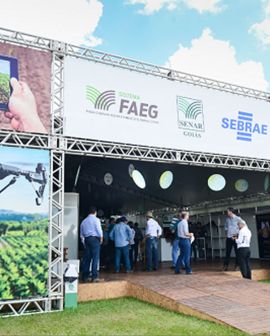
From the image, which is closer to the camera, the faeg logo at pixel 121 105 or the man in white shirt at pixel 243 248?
the faeg logo at pixel 121 105

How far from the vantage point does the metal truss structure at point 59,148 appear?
6289 millimetres

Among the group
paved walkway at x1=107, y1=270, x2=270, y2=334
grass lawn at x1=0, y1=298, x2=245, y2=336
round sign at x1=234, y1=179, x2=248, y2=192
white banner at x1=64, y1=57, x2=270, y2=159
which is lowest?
grass lawn at x1=0, y1=298, x2=245, y2=336

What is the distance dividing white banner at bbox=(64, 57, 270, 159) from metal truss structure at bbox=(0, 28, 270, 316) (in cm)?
13

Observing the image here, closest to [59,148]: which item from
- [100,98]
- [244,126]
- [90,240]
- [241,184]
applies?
[100,98]

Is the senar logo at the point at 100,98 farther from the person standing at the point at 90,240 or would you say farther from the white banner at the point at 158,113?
the person standing at the point at 90,240

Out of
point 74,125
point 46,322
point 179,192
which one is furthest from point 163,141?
point 179,192

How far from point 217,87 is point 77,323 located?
20.0 ft

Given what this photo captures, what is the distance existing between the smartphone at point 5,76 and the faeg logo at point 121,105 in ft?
4.65

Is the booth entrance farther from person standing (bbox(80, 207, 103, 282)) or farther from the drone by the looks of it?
the drone

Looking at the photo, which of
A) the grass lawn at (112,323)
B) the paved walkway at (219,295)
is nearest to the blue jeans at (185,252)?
the paved walkway at (219,295)

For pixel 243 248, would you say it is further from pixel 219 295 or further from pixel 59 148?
pixel 59 148

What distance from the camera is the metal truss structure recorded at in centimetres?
629

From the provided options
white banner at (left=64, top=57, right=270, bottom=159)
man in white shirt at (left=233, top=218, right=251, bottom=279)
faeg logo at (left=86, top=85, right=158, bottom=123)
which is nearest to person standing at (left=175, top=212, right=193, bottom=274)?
man in white shirt at (left=233, top=218, right=251, bottom=279)

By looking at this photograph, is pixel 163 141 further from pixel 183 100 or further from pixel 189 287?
pixel 189 287
